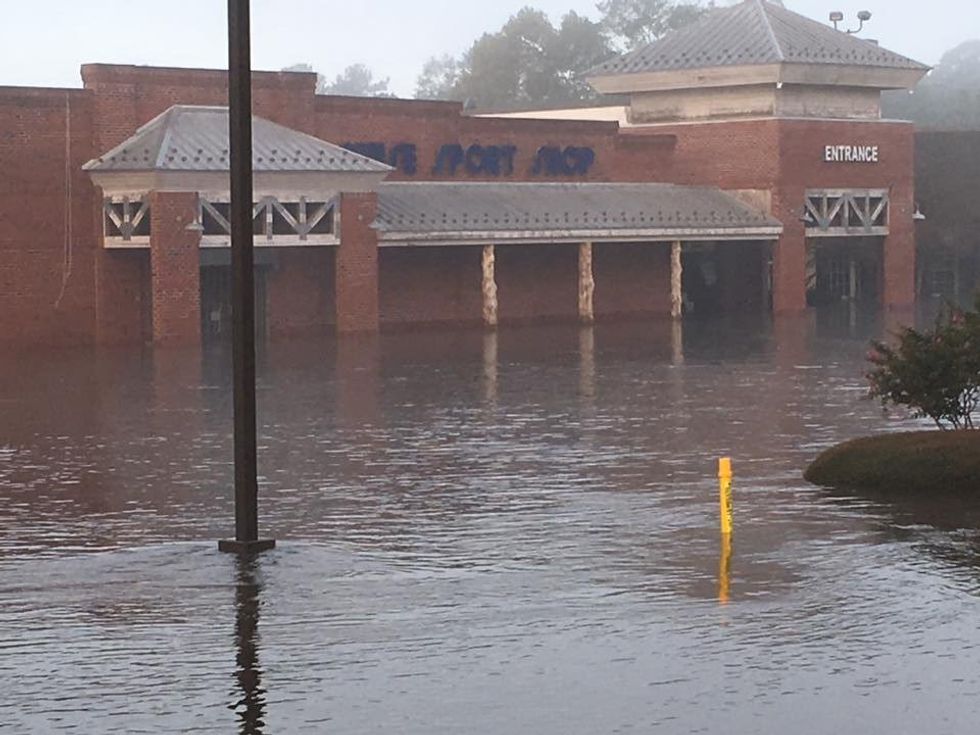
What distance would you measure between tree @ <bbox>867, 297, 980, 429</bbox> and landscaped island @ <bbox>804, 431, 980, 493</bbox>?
59 cm

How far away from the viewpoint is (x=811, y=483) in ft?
71.2

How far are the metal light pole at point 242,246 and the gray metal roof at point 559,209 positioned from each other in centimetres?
3636

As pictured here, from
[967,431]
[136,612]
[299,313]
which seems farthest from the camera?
[299,313]

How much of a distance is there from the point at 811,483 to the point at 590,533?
415 cm

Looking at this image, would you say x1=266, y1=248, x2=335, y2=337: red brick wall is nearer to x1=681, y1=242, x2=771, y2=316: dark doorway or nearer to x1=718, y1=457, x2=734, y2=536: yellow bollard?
x1=681, y1=242, x2=771, y2=316: dark doorway

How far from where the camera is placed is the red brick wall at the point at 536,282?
60625mm

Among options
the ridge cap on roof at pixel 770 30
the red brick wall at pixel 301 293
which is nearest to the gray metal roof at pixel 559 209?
the red brick wall at pixel 301 293

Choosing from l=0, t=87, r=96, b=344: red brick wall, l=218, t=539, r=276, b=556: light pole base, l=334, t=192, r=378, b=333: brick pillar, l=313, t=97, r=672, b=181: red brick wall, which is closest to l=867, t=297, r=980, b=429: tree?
l=218, t=539, r=276, b=556: light pole base

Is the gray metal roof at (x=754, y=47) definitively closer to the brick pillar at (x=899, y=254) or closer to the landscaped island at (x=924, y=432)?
the brick pillar at (x=899, y=254)

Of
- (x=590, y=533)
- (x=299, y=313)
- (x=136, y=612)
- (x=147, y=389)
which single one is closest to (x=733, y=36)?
(x=299, y=313)

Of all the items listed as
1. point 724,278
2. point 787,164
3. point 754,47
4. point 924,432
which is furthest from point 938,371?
point 724,278

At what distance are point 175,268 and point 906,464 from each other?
30449 mm

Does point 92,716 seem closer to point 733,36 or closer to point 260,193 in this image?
point 260,193

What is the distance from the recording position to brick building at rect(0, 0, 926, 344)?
49.2 meters
